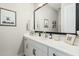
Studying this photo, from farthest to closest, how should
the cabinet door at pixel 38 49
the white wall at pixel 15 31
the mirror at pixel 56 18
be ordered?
the white wall at pixel 15 31
the cabinet door at pixel 38 49
the mirror at pixel 56 18

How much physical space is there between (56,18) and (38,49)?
589mm

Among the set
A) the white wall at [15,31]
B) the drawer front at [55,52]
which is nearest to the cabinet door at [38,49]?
the drawer front at [55,52]

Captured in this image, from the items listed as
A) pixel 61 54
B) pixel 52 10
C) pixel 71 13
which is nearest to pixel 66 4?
pixel 71 13

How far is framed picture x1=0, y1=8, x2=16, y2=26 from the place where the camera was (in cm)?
174

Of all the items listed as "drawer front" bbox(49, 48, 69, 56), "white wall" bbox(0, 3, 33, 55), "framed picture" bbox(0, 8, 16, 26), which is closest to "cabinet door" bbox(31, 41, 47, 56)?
"drawer front" bbox(49, 48, 69, 56)

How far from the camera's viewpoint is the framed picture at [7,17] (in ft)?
5.72

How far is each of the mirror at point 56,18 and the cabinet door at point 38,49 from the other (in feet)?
1.16

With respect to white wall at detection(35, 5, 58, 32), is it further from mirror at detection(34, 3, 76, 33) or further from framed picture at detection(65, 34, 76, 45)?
framed picture at detection(65, 34, 76, 45)

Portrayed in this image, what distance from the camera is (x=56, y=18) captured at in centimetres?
164

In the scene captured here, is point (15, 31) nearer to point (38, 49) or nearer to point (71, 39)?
point (38, 49)

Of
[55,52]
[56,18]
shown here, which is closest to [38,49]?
[55,52]

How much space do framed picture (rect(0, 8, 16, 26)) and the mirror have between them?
18.7 inches

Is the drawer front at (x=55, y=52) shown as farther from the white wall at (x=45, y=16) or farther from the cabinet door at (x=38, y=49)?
the white wall at (x=45, y=16)

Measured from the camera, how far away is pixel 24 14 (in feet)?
6.25
